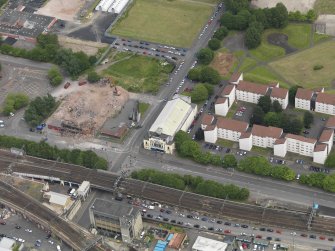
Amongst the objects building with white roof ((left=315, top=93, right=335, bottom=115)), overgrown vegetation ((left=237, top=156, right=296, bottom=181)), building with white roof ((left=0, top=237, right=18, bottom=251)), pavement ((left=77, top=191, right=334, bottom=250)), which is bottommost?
building with white roof ((left=0, top=237, right=18, bottom=251))

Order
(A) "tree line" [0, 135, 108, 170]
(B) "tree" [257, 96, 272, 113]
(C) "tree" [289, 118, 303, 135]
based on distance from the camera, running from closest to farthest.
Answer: (A) "tree line" [0, 135, 108, 170] → (C) "tree" [289, 118, 303, 135] → (B) "tree" [257, 96, 272, 113]

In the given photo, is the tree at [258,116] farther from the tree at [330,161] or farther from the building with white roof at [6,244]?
A: the building with white roof at [6,244]

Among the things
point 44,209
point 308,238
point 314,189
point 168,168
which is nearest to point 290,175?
point 314,189

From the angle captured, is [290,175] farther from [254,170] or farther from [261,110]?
[261,110]

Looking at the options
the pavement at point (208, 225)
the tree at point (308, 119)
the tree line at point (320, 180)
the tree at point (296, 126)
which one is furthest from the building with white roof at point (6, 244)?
the tree at point (308, 119)

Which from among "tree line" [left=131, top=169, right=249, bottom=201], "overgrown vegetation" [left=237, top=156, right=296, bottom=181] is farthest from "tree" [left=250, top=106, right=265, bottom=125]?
"tree line" [left=131, top=169, right=249, bottom=201]

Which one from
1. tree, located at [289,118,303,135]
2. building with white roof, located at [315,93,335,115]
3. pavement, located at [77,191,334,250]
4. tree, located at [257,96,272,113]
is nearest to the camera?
pavement, located at [77,191,334,250]

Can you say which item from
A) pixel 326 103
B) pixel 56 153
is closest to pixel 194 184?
pixel 56 153

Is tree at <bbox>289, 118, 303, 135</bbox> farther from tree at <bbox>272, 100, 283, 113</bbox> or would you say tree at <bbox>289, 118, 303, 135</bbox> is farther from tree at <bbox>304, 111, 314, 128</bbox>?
tree at <bbox>272, 100, 283, 113</bbox>
